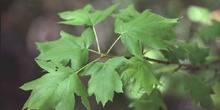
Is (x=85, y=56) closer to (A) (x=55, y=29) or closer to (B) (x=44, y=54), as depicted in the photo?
(B) (x=44, y=54)

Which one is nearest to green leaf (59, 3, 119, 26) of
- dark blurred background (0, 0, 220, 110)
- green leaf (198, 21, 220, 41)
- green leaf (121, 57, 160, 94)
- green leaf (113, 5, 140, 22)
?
green leaf (113, 5, 140, 22)

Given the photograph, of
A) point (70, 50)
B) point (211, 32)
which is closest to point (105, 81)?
point (70, 50)

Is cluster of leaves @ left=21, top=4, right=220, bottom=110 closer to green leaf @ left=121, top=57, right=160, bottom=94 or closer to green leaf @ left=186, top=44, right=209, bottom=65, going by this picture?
green leaf @ left=121, top=57, right=160, bottom=94

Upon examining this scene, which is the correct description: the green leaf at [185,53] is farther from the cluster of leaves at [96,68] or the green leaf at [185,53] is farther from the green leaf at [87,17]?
→ the green leaf at [87,17]

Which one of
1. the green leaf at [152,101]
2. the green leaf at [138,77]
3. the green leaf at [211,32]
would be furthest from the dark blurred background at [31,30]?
the green leaf at [138,77]

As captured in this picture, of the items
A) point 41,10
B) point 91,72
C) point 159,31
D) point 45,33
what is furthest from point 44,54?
point 41,10

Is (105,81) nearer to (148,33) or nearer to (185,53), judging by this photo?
(148,33)
